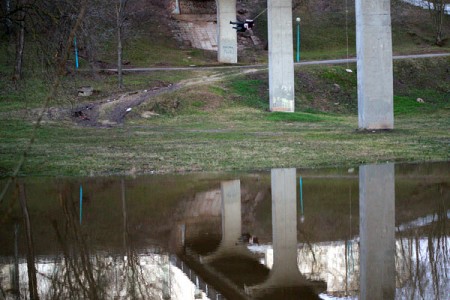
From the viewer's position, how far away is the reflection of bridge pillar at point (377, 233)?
870cm

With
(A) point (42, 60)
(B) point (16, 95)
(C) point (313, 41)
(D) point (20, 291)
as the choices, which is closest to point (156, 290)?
(D) point (20, 291)

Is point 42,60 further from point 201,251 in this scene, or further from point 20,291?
point 20,291

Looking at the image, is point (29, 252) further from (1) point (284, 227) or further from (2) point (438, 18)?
(2) point (438, 18)

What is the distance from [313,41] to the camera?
61.5 metres

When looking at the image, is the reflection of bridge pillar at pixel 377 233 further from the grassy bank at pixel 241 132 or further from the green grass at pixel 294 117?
the green grass at pixel 294 117

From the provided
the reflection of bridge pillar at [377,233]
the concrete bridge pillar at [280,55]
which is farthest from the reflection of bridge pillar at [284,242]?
the concrete bridge pillar at [280,55]

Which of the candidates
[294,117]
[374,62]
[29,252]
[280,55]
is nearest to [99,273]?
[29,252]

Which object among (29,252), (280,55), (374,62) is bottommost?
(29,252)

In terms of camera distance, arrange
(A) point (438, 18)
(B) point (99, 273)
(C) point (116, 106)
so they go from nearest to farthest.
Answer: (B) point (99, 273) → (C) point (116, 106) → (A) point (438, 18)

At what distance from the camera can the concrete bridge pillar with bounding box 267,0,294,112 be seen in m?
39.2

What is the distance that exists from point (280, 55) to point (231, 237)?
28.4 metres

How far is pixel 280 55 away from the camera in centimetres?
3994

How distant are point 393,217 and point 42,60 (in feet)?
27.2

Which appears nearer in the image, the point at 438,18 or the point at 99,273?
the point at 99,273
